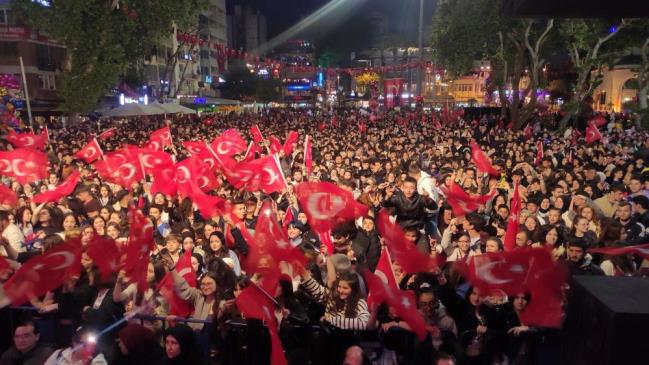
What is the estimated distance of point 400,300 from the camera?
445 centimetres

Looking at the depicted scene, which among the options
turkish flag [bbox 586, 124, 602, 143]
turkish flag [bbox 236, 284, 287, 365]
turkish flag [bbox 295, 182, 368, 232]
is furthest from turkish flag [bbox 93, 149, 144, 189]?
turkish flag [bbox 586, 124, 602, 143]

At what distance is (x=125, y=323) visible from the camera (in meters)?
4.84

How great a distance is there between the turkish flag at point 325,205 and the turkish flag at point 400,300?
6.81ft

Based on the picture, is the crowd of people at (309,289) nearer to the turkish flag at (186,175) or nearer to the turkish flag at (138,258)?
the turkish flag at (138,258)

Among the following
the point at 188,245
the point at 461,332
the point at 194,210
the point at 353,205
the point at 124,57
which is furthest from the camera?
the point at 124,57

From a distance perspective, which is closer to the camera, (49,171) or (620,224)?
(620,224)

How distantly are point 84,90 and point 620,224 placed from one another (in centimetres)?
2409

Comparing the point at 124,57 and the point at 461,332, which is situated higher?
the point at 124,57

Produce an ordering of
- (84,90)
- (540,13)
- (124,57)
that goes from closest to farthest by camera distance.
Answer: (540,13) → (84,90) → (124,57)

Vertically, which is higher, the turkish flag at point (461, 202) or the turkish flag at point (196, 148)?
the turkish flag at point (196, 148)

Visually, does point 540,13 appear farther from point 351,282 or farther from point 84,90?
point 84,90

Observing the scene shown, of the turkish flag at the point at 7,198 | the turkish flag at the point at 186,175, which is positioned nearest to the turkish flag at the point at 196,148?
the turkish flag at the point at 186,175

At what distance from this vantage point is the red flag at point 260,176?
30.6ft

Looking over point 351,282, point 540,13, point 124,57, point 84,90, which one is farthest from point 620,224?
point 124,57
